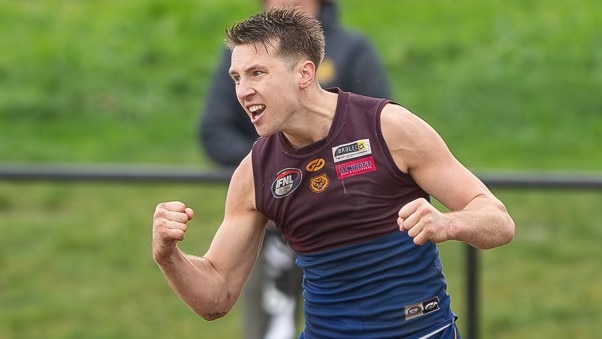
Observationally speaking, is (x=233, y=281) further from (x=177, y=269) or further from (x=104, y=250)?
(x=104, y=250)

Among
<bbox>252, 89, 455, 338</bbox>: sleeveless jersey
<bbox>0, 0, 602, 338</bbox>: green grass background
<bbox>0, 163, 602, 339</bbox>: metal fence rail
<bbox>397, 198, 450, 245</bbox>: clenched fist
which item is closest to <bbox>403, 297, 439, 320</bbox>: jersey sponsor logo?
<bbox>252, 89, 455, 338</bbox>: sleeveless jersey

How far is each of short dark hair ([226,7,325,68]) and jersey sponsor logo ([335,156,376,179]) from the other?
14.4 inches

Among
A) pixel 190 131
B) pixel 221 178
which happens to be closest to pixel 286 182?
pixel 221 178

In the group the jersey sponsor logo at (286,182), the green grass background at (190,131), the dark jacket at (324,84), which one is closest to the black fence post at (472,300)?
the green grass background at (190,131)

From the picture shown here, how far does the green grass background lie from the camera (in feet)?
30.3

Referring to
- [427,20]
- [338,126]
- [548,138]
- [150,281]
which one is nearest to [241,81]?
[338,126]

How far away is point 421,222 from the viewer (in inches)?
181

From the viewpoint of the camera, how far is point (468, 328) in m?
8.48

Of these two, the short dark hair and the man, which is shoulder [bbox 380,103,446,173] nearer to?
the man

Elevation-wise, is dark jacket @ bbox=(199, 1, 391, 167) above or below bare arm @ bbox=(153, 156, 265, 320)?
→ above

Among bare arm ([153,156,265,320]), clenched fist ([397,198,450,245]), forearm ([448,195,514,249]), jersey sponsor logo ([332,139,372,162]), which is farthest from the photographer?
bare arm ([153,156,265,320])

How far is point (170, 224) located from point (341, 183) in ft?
2.02

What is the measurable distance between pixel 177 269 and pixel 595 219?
5407 mm

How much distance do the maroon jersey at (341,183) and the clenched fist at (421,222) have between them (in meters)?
0.49
